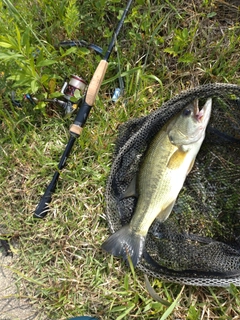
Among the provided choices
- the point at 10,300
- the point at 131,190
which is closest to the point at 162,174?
the point at 131,190

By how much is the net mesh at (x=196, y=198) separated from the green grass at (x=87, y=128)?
16 cm

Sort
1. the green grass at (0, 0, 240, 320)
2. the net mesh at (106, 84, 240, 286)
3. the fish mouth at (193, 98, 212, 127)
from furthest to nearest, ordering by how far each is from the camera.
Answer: the green grass at (0, 0, 240, 320)
the net mesh at (106, 84, 240, 286)
the fish mouth at (193, 98, 212, 127)

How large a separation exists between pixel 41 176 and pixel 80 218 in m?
0.47

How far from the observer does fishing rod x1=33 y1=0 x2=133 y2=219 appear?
239 centimetres

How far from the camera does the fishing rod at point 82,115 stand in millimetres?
2389

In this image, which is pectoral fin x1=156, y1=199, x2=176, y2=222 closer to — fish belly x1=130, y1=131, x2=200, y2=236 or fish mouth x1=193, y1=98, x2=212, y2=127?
fish belly x1=130, y1=131, x2=200, y2=236

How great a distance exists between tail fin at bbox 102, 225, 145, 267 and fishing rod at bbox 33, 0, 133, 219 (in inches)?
23.9

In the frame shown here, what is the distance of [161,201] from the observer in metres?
2.30

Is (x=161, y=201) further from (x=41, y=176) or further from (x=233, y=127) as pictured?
(x=41, y=176)

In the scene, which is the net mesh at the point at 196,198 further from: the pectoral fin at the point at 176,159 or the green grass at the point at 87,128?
the pectoral fin at the point at 176,159

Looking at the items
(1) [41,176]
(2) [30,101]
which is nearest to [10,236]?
(1) [41,176]

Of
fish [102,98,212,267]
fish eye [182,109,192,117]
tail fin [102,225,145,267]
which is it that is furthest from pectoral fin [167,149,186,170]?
tail fin [102,225,145,267]

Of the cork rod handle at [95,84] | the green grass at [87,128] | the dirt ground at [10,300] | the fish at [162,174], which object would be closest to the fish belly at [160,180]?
the fish at [162,174]

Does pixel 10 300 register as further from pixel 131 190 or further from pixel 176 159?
pixel 176 159
